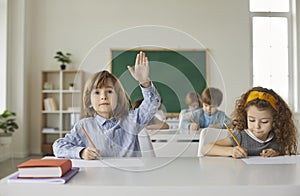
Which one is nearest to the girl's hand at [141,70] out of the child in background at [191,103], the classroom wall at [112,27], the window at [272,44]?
the child in background at [191,103]

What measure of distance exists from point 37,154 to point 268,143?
448 centimetres

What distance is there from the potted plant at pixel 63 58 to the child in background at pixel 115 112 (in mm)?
4164

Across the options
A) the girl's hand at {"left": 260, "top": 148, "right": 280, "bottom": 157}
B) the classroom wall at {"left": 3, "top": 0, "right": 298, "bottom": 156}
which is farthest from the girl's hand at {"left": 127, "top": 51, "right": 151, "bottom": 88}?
the classroom wall at {"left": 3, "top": 0, "right": 298, "bottom": 156}

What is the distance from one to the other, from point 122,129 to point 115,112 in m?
0.06

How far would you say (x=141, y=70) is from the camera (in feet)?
3.30

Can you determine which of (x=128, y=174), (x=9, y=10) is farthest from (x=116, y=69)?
(x=9, y=10)

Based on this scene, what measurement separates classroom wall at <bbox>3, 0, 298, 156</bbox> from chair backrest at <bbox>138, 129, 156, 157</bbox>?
428 cm

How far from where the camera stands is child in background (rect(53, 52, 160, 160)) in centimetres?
101

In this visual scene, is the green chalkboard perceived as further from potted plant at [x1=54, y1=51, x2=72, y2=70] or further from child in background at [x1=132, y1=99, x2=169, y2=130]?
potted plant at [x1=54, y1=51, x2=72, y2=70]

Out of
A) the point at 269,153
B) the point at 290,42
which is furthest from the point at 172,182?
the point at 290,42

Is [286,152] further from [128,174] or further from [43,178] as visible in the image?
[43,178]

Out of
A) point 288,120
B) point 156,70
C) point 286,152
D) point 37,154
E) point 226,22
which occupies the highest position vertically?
point 226,22

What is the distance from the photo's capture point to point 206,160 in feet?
3.91

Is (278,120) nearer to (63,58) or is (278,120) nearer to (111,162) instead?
(111,162)
